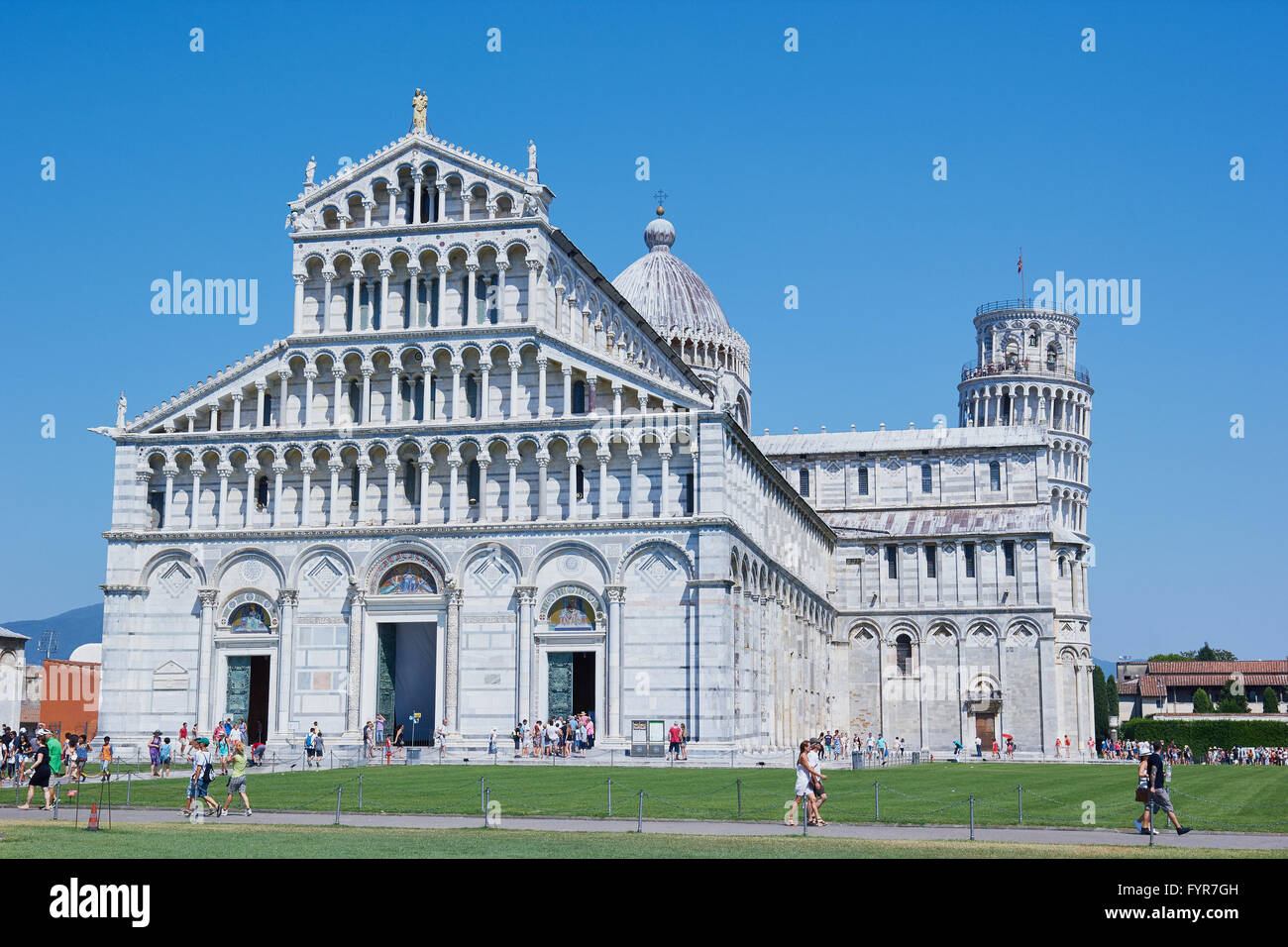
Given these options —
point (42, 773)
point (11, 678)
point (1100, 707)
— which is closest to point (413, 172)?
point (42, 773)

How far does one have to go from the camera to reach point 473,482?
62000mm

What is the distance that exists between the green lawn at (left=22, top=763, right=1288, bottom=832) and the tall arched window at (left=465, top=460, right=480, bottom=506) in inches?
546

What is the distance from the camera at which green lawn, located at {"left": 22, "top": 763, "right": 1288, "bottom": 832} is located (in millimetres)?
33188

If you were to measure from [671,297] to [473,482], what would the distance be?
37.6 meters

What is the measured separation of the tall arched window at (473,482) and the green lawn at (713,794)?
13863 millimetres

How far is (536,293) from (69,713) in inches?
1814

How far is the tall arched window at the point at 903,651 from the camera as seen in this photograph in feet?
304

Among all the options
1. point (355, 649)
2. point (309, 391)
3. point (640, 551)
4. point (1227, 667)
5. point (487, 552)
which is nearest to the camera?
point (640, 551)

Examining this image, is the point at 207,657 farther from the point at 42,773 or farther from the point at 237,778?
the point at 237,778

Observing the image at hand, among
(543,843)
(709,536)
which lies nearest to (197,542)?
(709,536)

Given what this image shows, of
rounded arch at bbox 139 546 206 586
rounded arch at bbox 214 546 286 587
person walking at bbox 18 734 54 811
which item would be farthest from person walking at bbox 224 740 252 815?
rounded arch at bbox 139 546 206 586

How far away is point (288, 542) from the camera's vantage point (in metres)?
61.8

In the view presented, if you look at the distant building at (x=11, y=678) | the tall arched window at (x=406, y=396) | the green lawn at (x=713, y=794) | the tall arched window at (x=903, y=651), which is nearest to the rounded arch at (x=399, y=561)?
the tall arched window at (x=406, y=396)

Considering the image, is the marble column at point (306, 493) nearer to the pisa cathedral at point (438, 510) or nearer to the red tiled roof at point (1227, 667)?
the pisa cathedral at point (438, 510)
